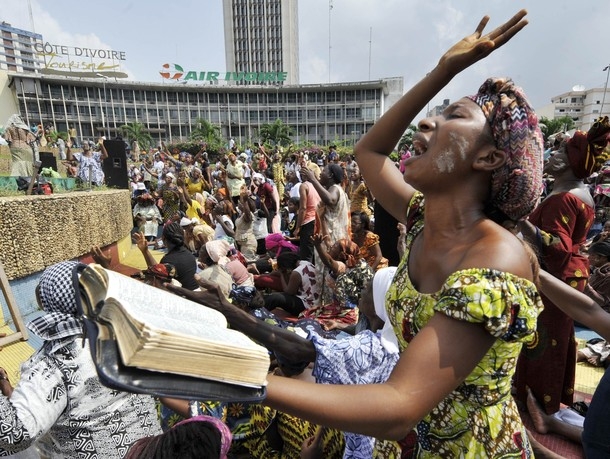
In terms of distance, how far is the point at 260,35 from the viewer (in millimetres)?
89125

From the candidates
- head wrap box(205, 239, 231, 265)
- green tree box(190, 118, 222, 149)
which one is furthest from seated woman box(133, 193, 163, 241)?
green tree box(190, 118, 222, 149)

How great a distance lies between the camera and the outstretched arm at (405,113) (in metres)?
1.08

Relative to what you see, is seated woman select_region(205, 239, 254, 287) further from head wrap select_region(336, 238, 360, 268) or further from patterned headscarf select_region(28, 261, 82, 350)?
patterned headscarf select_region(28, 261, 82, 350)

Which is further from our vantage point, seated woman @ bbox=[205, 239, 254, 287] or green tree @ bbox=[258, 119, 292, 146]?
green tree @ bbox=[258, 119, 292, 146]

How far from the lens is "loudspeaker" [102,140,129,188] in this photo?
1003 centimetres

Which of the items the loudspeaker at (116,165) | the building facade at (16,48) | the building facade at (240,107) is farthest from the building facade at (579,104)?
the building facade at (16,48)

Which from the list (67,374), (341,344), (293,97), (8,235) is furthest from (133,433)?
(293,97)

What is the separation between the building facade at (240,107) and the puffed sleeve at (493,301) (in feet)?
233

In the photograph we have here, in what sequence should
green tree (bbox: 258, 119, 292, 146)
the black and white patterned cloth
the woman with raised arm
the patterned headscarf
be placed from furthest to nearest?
green tree (bbox: 258, 119, 292, 146), the patterned headscarf, the black and white patterned cloth, the woman with raised arm

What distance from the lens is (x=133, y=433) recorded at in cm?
184

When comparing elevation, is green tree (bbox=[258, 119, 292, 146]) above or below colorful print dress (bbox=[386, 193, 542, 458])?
above

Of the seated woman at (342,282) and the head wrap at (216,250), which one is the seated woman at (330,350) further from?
the head wrap at (216,250)

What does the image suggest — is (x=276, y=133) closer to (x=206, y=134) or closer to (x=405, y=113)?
(x=206, y=134)

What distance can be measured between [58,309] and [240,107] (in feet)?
259
